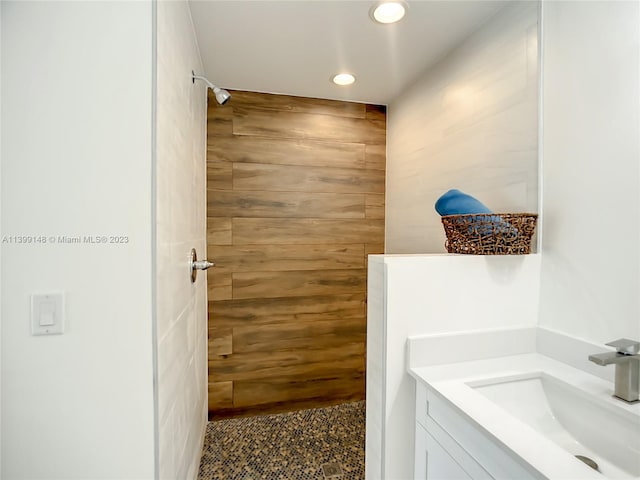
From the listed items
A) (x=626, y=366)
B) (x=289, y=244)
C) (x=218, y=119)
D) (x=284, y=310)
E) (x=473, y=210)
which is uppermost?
(x=218, y=119)

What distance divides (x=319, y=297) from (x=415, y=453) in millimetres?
1280

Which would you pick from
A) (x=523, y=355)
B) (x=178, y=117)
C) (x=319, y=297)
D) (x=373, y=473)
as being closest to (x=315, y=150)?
(x=319, y=297)

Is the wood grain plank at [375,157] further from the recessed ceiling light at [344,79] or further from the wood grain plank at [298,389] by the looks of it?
the wood grain plank at [298,389]

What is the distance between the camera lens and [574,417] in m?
Result: 1.04

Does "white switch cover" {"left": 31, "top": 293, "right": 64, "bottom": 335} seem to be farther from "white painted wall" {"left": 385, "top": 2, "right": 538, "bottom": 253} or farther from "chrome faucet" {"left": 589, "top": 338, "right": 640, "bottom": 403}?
"white painted wall" {"left": 385, "top": 2, "right": 538, "bottom": 253}

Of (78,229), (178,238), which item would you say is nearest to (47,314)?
(78,229)

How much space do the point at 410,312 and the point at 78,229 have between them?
3.39 feet

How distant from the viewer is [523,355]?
4.30ft

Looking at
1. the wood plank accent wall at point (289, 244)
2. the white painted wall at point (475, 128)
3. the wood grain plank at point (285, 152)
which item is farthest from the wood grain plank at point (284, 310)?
the wood grain plank at point (285, 152)

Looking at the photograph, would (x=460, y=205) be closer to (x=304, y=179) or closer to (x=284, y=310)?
(x=304, y=179)

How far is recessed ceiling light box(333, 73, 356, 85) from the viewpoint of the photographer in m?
2.01

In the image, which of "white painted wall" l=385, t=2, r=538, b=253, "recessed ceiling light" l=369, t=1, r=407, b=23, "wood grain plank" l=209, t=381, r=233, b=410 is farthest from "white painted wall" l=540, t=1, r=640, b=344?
"wood grain plank" l=209, t=381, r=233, b=410

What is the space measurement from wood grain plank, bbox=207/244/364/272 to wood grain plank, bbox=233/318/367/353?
1.31ft

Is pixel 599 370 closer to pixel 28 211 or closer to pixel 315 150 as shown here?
pixel 28 211
